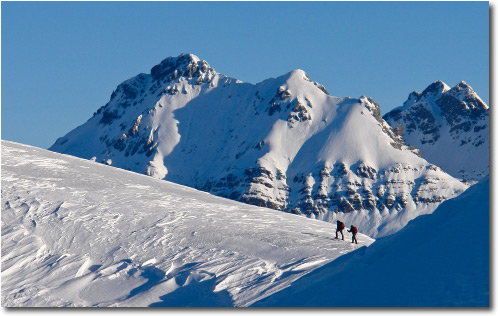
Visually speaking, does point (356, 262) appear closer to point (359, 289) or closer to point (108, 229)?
point (359, 289)

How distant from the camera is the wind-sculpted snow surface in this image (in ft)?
126

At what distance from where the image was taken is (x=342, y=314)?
24703mm

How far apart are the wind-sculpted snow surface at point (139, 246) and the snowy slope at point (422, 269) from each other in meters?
6.99

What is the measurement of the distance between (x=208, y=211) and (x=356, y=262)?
28.0 metres

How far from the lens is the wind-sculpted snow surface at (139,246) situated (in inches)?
1515

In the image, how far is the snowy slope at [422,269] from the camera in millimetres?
24938

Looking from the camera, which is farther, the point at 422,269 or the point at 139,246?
the point at 139,246

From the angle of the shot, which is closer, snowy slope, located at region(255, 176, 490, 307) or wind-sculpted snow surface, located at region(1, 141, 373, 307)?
snowy slope, located at region(255, 176, 490, 307)

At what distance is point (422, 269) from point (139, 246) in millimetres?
22212

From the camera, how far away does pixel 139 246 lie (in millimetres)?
45281

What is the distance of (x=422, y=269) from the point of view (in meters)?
26.6

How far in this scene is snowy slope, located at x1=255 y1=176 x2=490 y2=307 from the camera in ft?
81.8

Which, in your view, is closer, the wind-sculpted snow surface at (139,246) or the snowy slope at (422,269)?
the snowy slope at (422,269)

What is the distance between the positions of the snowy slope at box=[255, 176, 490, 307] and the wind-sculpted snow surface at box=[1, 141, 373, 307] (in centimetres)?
699
